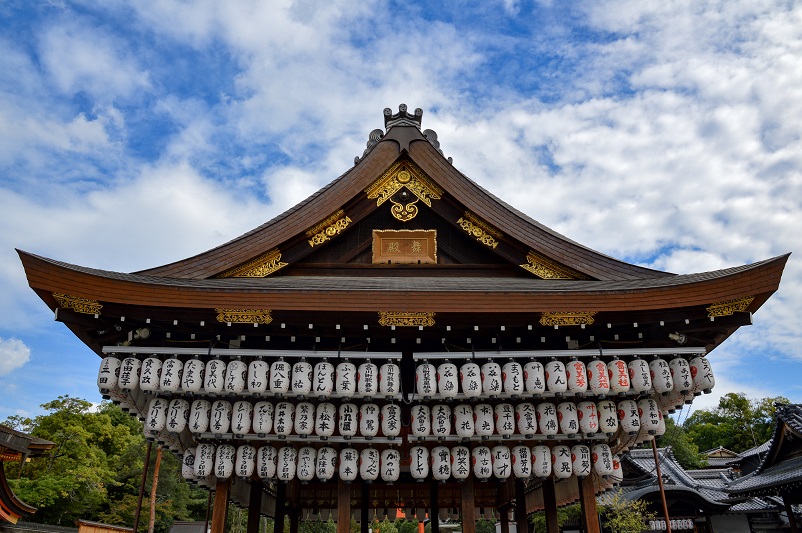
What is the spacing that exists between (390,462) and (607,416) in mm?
3437

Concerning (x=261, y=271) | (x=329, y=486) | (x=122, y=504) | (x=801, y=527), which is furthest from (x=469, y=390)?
(x=122, y=504)

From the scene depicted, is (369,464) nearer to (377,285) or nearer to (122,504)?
(377,285)

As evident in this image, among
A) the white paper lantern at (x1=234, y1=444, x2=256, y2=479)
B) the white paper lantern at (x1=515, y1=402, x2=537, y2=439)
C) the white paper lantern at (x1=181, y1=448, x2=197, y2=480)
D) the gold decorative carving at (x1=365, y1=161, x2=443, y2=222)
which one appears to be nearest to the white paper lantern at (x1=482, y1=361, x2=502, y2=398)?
the white paper lantern at (x1=515, y1=402, x2=537, y2=439)

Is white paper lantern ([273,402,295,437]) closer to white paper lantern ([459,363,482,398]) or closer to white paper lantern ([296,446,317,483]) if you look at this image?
white paper lantern ([296,446,317,483])

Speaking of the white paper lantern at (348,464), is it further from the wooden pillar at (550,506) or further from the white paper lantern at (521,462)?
the wooden pillar at (550,506)

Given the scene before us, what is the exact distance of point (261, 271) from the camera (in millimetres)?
9992

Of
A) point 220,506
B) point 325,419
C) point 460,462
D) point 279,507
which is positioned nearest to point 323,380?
point 325,419

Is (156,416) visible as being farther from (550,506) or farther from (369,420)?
(550,506)

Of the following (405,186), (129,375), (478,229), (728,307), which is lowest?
(129,375)

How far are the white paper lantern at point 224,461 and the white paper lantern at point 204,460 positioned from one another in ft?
0.27

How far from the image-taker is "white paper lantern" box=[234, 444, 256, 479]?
843 centimetres

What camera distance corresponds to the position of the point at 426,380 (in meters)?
8.27

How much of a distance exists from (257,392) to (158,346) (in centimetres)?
187

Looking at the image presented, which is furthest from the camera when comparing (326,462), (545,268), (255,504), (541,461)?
(255,504)
